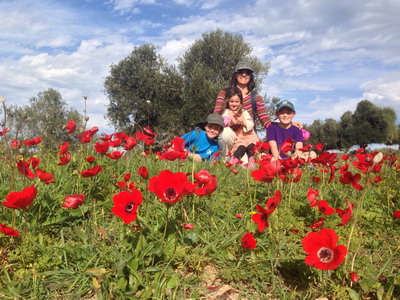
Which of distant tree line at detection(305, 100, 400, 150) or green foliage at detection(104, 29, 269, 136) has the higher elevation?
green foliage at detection(104, 29, 269, 136)

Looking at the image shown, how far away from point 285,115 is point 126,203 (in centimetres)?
Answer: 585

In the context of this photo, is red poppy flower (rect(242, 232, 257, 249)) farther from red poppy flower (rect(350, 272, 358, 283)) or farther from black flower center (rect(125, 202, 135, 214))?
black flower center (rect(125, 202, 135, 214))

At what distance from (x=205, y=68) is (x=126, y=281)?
19370 millimetres

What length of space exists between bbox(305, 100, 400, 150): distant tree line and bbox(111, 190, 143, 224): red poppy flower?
35.5 m

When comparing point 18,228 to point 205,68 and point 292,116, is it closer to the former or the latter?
point 292,116

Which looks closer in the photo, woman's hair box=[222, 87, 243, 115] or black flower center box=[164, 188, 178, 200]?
black flower center box=[164, 188, 178, 200]

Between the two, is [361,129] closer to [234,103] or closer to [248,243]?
[234,103]

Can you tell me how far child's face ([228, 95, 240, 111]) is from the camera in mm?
7949

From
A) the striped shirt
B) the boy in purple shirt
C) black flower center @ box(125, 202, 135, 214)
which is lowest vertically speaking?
black flower center @ box(125, 202, 135, 214)

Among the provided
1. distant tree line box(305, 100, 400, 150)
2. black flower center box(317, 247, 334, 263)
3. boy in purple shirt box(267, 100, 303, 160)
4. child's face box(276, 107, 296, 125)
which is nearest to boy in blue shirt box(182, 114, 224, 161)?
boy in purple shirt box(267, 100, 303, 160)

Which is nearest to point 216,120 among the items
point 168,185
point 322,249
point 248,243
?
point 248,243

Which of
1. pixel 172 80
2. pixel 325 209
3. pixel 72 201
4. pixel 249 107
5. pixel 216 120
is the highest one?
pixel 172 80

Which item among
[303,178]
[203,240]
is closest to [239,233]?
[203,240]

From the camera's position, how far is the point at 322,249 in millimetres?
1675
